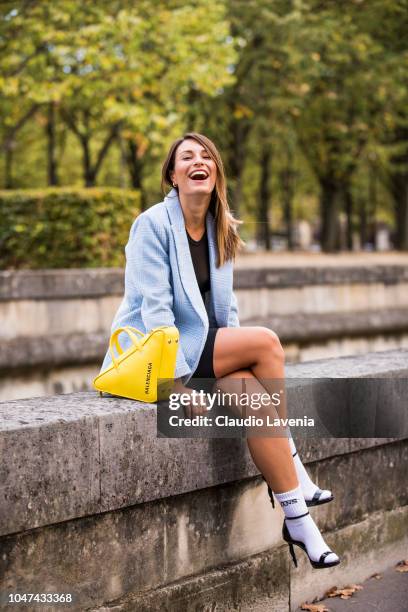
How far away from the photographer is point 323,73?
23.4 metres

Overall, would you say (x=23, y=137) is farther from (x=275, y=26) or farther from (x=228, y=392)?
(x=228, y=392)

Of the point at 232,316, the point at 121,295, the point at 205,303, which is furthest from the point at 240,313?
the point at 205,303

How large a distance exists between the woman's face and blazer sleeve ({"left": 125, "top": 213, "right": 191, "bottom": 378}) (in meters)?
0.29

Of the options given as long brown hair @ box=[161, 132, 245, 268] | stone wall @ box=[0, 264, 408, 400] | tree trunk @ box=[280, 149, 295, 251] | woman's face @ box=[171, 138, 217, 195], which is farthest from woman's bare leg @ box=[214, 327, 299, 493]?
tree trunk @ box=[280, 149, 295, 251]

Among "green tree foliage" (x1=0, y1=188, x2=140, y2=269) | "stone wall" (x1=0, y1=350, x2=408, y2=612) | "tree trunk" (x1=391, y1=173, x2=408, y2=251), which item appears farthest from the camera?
"tree trunk" (x1=391, y1=173, x2=408, y2=251)

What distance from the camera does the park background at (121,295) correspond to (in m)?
3.56

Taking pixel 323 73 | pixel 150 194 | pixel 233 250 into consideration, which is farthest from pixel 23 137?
pixel 233 250

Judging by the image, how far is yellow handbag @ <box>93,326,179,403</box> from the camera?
12.7 feet

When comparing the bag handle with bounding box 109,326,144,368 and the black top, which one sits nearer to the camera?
the bag handle with bounding box 109,326,144,368

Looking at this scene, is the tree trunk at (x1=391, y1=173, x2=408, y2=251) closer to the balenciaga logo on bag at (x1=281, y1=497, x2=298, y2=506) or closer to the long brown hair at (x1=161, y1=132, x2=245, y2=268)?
the long brown hair at (x1=161, y1=132, x2=245, y2=268)

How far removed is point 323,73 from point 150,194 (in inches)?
450

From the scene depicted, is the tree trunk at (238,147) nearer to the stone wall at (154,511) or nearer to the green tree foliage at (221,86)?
the green tree foliage at (221,86)

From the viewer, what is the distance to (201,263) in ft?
14.4

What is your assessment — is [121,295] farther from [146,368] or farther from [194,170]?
[146,368]
